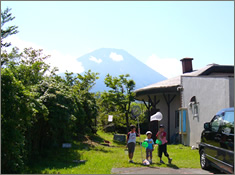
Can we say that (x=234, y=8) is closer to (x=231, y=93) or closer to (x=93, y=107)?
(x=231, y=93)

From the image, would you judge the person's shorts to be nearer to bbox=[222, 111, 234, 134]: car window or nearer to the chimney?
bbox=[222, 111, 234, 134]: car window

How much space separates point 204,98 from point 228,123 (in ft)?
25.6

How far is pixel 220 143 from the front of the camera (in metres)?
7.64

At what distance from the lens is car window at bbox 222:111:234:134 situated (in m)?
7.09

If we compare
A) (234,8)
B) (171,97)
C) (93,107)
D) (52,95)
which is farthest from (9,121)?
(171,97)

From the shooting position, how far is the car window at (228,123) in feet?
23.3

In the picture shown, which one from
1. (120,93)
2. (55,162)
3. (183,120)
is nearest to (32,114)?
(55,162)

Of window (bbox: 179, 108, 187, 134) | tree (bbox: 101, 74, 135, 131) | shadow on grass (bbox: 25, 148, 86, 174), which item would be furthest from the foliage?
window (bbox: 179, 108, 187, 134)

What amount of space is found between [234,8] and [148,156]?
19.5 ft

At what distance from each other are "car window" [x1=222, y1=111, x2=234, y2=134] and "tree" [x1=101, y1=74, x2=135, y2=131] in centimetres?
1558

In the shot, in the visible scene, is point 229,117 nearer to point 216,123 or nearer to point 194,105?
point 216,123

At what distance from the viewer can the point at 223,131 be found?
755cm

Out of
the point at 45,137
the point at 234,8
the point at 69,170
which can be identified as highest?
the point at 234,8

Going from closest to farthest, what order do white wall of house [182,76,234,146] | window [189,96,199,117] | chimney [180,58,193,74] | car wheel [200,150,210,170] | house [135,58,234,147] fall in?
car wheel [200,150,210,170], white wall of house [182,76,234,146], house [135,58,234,147], window [189,96,199,117], chimney [180,58,193,74]
